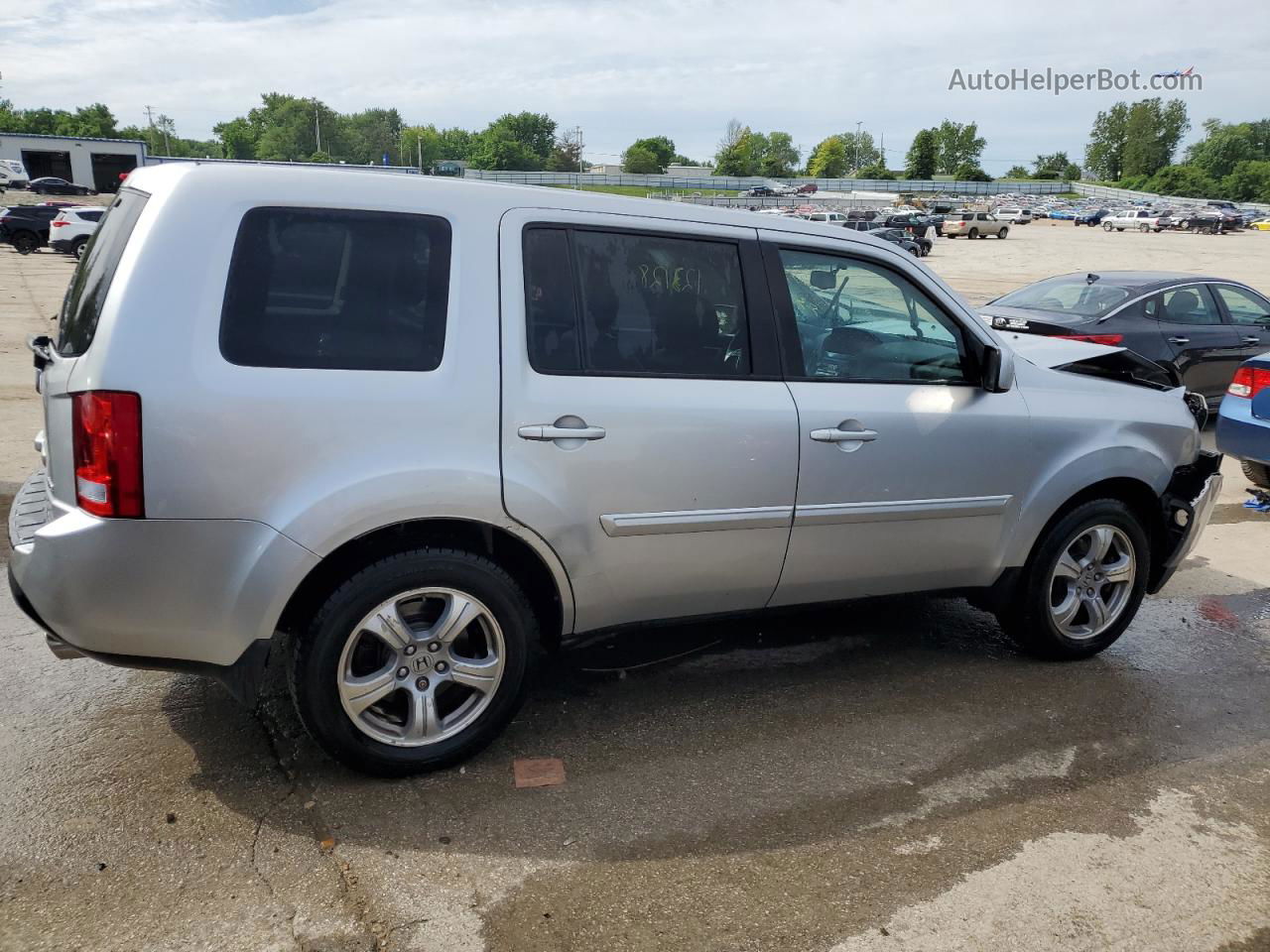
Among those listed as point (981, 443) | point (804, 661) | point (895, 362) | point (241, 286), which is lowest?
point (804, 661)

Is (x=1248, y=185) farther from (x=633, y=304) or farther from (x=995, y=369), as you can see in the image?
(x=633, y=304)

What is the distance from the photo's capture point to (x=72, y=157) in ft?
223

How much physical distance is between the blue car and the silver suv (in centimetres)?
389

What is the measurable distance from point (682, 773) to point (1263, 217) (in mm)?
107269

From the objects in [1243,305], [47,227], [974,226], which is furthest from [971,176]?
[1243,305]

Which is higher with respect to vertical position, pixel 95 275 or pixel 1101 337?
pixel 95 275

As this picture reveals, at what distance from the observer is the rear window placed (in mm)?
3010

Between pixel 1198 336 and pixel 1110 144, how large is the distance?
571 feet

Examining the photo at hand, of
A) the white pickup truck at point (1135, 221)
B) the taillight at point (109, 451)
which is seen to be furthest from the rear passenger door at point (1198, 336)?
the white pickup truck at point (1135, 221)

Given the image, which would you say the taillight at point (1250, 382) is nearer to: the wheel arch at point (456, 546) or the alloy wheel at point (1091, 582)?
the alloy wheel at point (1091, 582)

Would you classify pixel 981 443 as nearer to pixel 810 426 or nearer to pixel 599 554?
pixel 810 426

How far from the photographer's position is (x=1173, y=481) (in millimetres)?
4824

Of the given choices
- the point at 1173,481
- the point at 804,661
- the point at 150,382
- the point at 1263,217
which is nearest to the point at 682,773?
the point at 804,661

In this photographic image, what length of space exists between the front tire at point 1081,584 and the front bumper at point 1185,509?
4.3 inches
